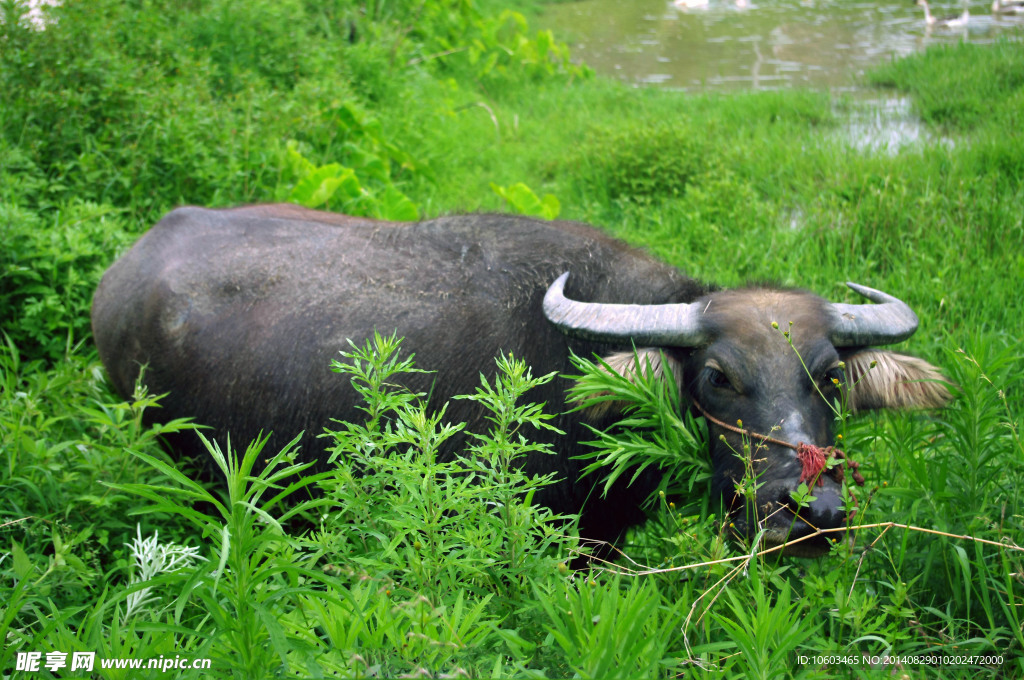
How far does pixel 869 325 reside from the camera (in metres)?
2.57

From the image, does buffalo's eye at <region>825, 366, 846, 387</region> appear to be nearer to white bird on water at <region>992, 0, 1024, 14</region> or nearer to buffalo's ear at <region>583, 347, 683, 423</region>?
buffalo's ear at <region>583, 347, 683, 423</region>

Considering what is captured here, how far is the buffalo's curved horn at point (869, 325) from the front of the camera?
2.55m

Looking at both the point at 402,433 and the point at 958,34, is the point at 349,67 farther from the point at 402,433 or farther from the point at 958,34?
the point at 958,34

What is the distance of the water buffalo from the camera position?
7.92 ft

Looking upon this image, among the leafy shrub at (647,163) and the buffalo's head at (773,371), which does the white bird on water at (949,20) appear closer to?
the leafy shrub at (647,163)

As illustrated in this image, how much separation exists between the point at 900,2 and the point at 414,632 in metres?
12.8

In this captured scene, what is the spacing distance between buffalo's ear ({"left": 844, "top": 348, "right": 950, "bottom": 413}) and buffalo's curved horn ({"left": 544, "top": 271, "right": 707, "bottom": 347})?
1.99 ft

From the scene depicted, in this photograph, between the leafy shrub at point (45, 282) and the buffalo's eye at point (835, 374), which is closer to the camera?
the buffalo's eye at point (835, 374)

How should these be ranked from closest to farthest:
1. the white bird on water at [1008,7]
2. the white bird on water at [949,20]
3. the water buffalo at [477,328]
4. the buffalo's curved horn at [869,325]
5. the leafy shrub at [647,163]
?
the water buffalo at [477,328], the buffalo's curved horn at [869,325], the leafy shrub at [647,163], the white bird on water at [949,20], the white bird on water at [1008,7]

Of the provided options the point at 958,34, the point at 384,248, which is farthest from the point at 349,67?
the point at 958,34

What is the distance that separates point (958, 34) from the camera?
891 cm

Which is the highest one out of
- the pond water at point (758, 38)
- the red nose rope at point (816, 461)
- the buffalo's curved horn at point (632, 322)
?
the pond water at point (758, 38)

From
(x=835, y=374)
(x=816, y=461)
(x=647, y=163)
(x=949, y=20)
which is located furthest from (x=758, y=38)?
(x=816, y=461)

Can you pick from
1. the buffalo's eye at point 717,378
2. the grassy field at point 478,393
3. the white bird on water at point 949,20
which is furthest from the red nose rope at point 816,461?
the white bird on water at point 949,20
